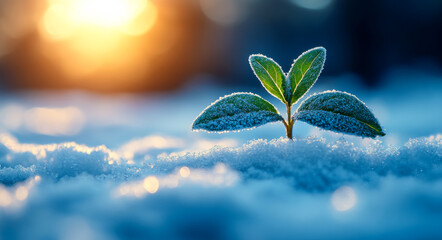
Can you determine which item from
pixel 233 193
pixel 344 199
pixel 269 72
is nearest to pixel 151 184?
pixel 233 193

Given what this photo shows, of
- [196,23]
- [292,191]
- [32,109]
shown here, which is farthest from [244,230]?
[196,23]

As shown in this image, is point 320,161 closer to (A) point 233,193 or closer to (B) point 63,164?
(A) point 233,193

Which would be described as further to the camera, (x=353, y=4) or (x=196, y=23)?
(x=196, y=23)

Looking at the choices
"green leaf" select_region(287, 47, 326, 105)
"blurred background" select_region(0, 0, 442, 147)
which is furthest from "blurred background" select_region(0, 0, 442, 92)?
"green leaf" select_region(287, 47, 326, 105)

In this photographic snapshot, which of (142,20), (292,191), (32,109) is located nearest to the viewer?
(292,191)

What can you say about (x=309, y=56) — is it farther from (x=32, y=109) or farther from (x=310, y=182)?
(x=32, y=109)

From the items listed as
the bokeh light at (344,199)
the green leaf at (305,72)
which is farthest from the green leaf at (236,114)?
the bokeh light at (344,199)

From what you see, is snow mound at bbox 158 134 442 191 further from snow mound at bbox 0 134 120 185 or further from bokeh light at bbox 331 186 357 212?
snow mound at bbox 0 134 120 185
